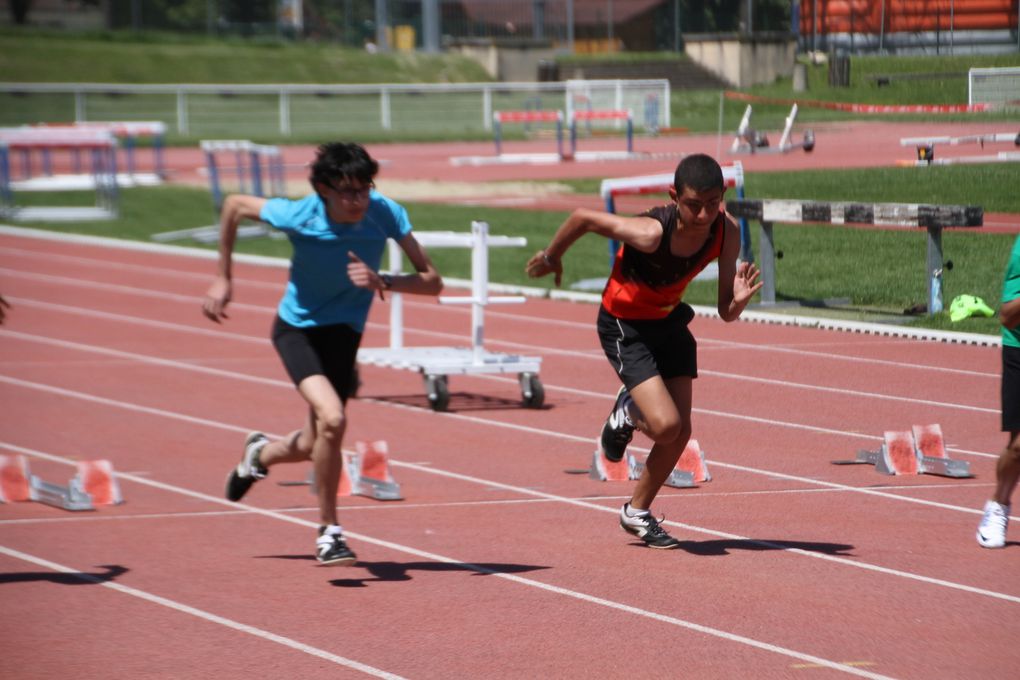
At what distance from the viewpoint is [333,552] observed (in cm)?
680

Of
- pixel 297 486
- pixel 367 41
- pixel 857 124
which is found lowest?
pixel 297 486

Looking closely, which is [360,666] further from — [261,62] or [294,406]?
[261,62]

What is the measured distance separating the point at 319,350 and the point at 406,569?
102 centimetres

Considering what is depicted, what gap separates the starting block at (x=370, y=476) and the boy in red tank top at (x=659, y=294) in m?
1.63

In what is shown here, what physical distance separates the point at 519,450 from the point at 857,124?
8028 millimetres

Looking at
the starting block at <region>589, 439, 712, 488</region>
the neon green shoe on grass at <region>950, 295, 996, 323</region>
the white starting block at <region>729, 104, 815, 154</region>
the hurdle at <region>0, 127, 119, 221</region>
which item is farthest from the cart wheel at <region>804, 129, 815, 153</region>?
the hurdle at <region>0, 127, 119, 221</region>

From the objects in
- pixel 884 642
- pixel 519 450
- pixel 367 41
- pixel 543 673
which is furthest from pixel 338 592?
pixel 367 41

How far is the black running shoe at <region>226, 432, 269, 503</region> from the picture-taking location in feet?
25.4

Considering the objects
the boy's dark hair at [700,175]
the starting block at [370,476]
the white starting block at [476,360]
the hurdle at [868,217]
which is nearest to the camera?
the boy's dark hair at [700,175]

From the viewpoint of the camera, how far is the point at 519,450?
9.91m

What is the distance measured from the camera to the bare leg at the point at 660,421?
702cm

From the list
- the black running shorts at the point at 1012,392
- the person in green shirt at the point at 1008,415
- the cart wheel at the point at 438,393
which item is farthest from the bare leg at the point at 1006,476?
the cart wheel at the point at 438,393

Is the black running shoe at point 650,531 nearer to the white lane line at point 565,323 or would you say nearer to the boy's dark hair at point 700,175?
the boy's dark hair at point 700,175

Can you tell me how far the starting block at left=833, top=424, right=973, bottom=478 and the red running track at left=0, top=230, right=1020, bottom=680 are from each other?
9 cm
